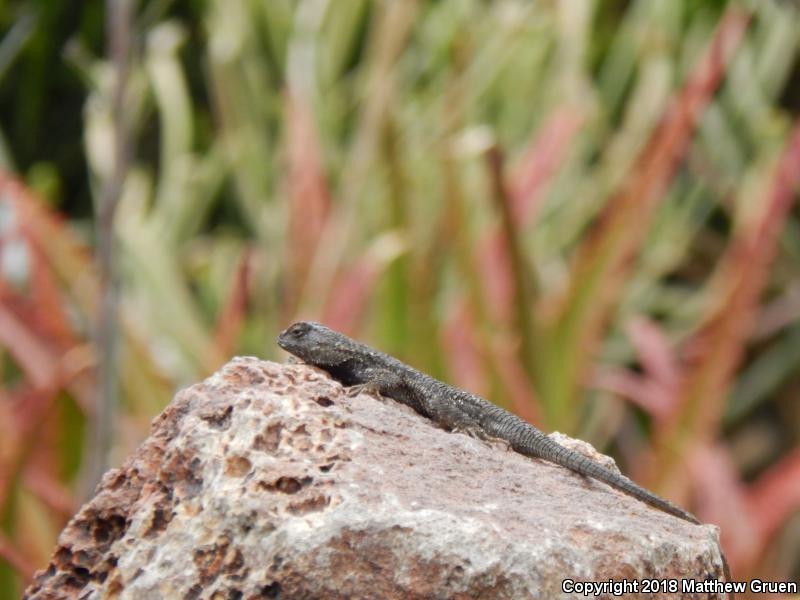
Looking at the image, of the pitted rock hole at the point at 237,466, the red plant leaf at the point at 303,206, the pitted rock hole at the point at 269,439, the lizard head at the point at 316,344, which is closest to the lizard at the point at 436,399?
the lizard head at the point at 316,344

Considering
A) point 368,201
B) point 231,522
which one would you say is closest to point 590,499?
point 231,522

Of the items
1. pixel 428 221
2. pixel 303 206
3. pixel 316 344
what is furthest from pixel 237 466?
pixel 428 221

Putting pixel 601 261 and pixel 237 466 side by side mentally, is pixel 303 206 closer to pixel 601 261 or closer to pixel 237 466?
pixel 601 261

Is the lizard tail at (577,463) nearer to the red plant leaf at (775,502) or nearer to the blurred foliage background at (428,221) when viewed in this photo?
the blurred foliage background at (428,221)

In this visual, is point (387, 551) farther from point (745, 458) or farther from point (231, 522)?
point (745, 458)

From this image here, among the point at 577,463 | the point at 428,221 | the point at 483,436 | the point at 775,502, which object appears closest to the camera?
the point at 577,463

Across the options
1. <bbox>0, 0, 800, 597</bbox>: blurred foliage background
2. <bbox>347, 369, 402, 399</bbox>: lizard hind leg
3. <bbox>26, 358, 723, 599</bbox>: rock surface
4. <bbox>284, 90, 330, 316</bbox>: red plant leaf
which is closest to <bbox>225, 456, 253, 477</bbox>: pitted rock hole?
<bbox>26, 358, 723, 599</bbox>: rock surface
